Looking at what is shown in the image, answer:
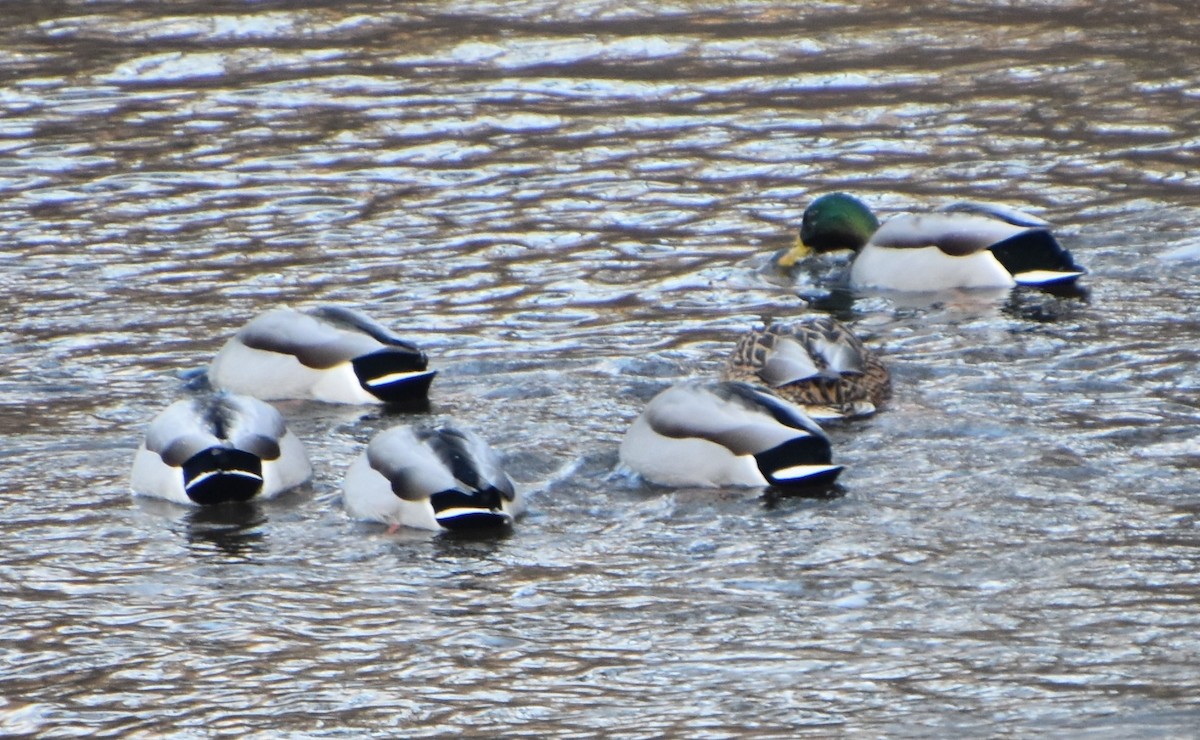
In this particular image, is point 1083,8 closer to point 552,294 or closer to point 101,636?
point 552,294

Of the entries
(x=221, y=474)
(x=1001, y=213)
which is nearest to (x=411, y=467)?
(x=221, y=474)

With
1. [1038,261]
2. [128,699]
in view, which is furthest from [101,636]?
[1038,261]

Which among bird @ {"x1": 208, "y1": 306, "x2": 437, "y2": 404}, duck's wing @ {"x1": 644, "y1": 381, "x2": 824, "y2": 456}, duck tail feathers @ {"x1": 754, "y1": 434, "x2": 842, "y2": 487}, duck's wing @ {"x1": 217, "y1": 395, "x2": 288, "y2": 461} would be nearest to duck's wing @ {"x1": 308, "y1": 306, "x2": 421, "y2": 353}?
bird @ {"x1": 208, "y1": 306, "x2": 437, "y2": 404}

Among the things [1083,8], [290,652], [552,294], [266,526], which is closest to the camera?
[290,652]

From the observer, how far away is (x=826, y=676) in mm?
6055

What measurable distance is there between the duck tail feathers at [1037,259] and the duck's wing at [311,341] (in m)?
3.97

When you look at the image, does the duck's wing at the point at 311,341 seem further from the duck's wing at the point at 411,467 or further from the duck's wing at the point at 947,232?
the duck's wing at the point at 947,232

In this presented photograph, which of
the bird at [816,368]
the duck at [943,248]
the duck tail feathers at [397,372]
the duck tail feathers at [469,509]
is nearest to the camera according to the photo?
the duck tail feathers at [469,509]

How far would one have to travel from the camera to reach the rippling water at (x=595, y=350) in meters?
6.20

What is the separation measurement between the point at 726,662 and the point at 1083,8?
14543mm

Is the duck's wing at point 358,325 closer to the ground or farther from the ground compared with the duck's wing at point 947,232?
farther from the ground

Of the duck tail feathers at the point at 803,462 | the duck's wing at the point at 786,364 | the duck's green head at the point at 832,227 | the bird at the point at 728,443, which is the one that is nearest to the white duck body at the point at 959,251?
the duck's green head at the point at 832,227

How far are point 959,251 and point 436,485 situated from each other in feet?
17.5

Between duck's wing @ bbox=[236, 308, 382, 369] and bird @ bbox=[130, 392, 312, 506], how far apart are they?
134 centimetres
